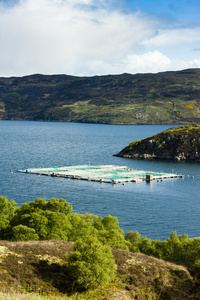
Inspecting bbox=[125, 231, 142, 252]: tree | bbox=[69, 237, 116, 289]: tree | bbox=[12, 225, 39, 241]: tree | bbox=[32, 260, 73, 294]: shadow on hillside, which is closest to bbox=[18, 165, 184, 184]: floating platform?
bbox=[125, 231, 142, 252]: tree

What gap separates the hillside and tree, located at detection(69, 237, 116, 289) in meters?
1.34

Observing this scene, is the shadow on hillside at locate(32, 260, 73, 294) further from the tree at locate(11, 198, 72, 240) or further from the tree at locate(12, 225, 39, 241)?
the tree at locate(11, 198, 72, 240)

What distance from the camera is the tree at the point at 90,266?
155ft

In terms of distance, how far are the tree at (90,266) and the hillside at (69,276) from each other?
4.39 feet

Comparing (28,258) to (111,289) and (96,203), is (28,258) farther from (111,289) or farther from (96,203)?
(96,203)

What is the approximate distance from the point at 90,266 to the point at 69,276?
4770mm

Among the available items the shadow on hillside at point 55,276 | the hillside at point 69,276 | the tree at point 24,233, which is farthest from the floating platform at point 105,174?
the shadow on hillside at point 55,276

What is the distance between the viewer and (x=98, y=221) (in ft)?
277

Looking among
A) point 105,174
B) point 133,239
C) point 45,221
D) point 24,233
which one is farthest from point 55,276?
point 105,174

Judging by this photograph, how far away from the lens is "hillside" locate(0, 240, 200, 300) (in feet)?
154

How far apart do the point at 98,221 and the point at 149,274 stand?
100 ft

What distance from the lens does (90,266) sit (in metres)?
47.3

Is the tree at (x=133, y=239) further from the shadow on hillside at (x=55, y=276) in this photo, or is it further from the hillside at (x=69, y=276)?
the shadow on hillside at (x=55, y=276)

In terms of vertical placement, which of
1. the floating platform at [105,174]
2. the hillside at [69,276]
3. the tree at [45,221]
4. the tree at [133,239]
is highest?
the floating platform at [105,174]
